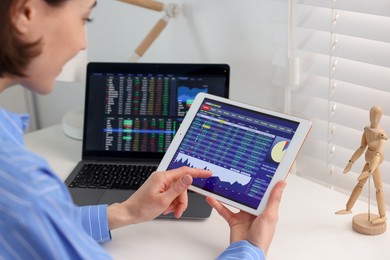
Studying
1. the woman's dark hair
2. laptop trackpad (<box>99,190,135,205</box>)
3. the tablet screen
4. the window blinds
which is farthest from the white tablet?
the woman's dark hair

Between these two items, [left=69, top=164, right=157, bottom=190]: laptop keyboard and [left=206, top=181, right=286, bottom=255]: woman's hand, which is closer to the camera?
[left=206, top=181, right=286, bottom=255]: woman's hand

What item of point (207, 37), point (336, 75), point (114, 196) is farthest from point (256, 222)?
point (207, 37)

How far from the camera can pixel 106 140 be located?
4.06 feet

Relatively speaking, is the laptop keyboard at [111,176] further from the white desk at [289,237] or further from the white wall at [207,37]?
the white wall at [207,37]

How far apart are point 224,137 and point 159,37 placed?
592mm

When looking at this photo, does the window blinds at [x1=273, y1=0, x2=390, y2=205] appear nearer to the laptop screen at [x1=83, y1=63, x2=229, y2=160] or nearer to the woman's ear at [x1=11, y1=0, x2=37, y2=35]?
the laptop screen at [x1=83, y1=63, x2=229, y2=160]

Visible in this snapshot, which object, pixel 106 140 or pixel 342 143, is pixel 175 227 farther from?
pixel 342 143

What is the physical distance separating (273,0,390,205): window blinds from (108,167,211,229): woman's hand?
1.29 feet

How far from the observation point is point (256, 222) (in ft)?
2.88

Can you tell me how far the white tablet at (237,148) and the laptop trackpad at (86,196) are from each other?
0.16 m

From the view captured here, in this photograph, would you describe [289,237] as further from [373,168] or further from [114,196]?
[114,196]

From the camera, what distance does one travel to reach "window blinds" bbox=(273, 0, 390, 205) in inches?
43.7

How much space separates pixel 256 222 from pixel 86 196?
360 mm

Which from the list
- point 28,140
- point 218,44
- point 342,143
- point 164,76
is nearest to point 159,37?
point 218,44
